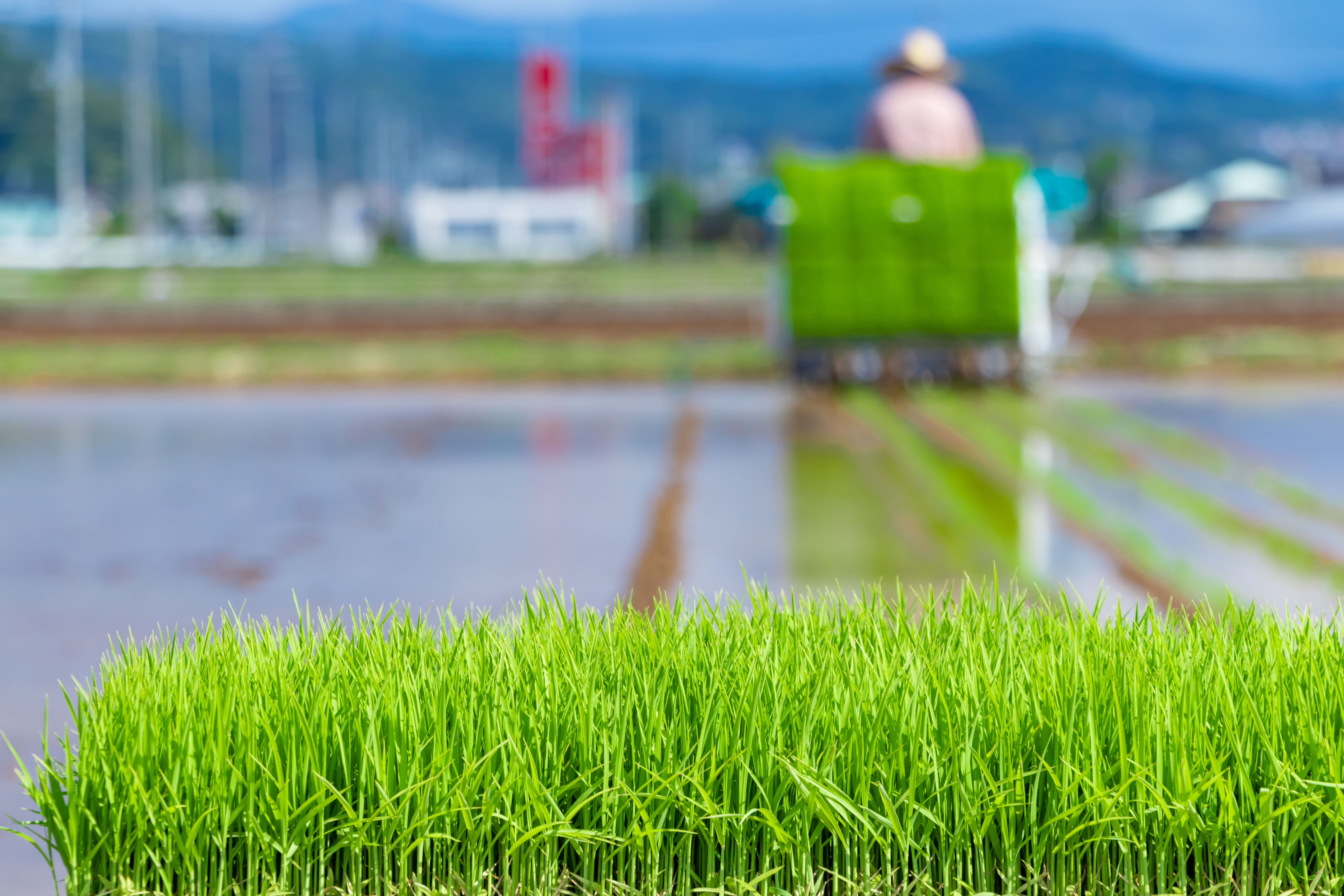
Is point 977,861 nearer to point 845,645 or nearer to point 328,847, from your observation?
point 845,645

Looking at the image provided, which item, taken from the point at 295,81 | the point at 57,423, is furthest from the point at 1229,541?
the point at 295,81

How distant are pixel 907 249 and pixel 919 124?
1.29m

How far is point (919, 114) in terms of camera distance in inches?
631

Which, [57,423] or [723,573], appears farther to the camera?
[57,423]

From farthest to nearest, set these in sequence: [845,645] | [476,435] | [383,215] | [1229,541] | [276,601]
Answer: [383,215] → [476,435] → [1229,541] → [276,601] → [845,645]

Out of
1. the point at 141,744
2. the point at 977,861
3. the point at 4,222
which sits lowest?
the point at 977,861

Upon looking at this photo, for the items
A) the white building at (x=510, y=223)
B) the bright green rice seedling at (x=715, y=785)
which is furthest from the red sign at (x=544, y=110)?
the bright green rice seedling at (x=715, y=785)

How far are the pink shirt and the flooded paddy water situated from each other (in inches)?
89.4

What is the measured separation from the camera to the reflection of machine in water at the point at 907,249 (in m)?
15.4

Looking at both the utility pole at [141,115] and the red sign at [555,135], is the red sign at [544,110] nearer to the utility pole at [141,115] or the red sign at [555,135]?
the red sign at [555,135]

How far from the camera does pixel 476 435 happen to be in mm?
14430

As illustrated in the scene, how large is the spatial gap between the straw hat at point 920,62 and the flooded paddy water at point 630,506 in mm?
3007

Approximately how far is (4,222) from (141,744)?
147m

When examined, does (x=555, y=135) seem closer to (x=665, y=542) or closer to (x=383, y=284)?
(x=383, y=284)
